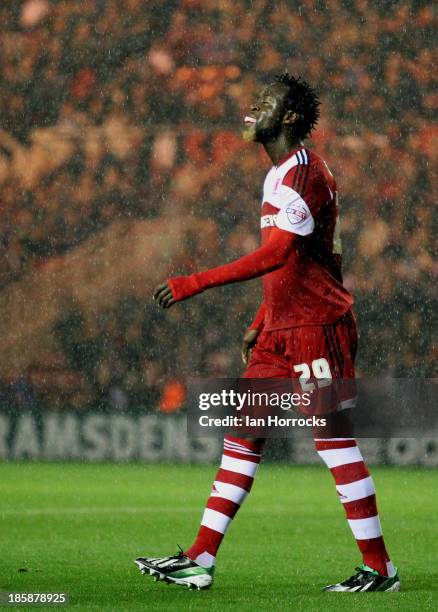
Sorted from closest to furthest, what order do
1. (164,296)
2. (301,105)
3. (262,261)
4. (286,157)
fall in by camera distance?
(164,296) → (262,261) → (286,157) → (301,105)

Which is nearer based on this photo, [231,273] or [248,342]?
[231,273]

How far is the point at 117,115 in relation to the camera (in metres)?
19.2

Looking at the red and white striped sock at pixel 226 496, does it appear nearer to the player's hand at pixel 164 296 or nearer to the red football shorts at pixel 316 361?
the red football shorts at pixel 316 361

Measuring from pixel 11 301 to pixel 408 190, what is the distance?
468 cm

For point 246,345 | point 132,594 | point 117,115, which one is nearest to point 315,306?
point 246,345

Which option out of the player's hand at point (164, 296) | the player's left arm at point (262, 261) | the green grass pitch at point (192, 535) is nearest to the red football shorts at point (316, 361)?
the player's left arm at point (262, 261)

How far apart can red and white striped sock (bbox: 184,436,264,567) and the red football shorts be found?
244 millimetres

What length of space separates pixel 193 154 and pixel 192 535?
11229 mm

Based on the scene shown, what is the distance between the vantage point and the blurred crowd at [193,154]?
1650 cm

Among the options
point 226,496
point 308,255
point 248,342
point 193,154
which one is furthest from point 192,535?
point 193,154

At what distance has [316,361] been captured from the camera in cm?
523

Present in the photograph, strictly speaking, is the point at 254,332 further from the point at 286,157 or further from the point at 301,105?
the point at 301,105

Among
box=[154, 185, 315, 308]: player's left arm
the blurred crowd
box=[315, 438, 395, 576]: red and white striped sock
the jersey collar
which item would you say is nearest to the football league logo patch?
box=[154, 185, 315, 308]: player's left arm

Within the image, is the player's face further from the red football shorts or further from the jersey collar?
the red football shorts
